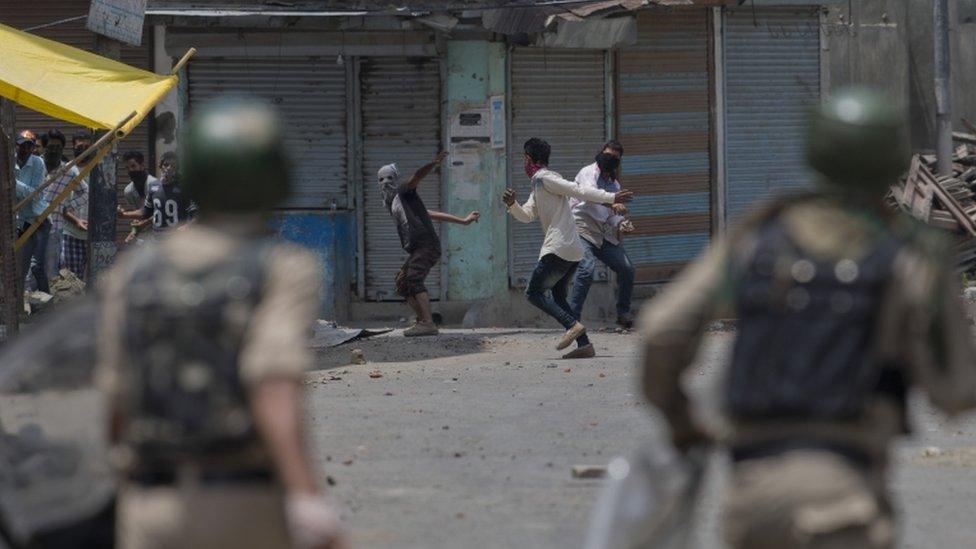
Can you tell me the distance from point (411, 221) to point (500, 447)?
21.2 ft

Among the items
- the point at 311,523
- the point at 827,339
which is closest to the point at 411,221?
the point at 827,339

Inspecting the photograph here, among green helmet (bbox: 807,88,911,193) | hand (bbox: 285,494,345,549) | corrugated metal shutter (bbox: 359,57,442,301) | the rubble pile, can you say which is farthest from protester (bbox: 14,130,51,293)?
hand (bbox: 285,494,345,549)

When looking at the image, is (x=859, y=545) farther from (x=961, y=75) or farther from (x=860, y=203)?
(x=961, y=75)

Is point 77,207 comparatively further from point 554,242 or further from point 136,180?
point 554,242

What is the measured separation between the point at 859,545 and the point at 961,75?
63.6ft

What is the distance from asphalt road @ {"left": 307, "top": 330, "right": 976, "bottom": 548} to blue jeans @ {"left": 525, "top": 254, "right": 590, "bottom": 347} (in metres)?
0.35

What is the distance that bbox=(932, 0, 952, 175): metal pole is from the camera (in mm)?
18812

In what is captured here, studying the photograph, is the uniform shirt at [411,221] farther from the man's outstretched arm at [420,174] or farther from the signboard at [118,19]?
the signboard at [118,19]

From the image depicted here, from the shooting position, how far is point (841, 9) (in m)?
20.1

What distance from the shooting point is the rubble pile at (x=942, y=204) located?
18.0m

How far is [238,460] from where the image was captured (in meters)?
3.63

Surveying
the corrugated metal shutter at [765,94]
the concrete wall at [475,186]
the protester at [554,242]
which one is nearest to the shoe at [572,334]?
the protester at [554,242]

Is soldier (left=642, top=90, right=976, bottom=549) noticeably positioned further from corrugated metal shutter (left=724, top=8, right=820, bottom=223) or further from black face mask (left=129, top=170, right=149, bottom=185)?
corrugated metal shutter (left=724, top=8, right=820, bottom=223)

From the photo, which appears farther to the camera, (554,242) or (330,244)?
(330,244)
